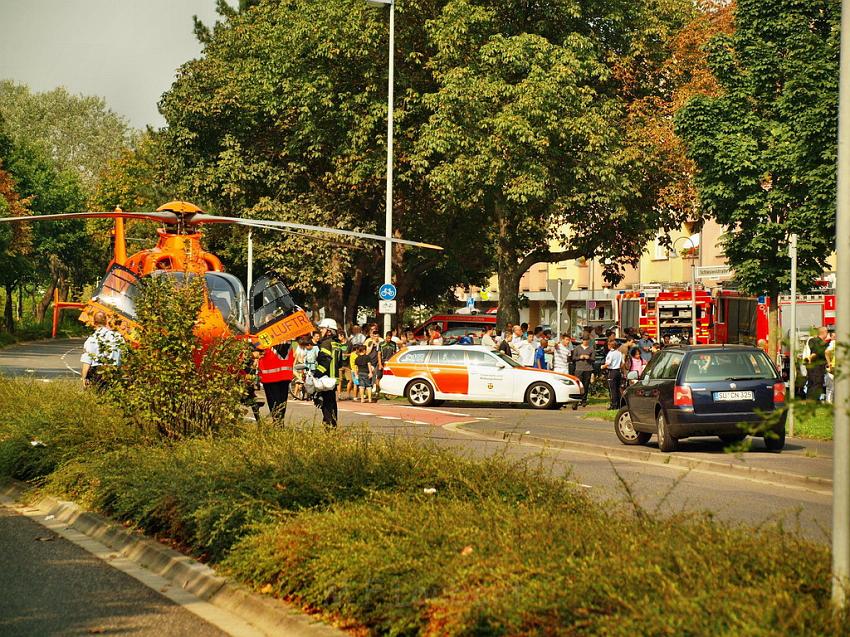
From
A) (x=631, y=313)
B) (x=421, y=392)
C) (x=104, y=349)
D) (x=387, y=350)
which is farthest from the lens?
(x=631, y=313)

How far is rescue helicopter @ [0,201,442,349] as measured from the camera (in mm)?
15195

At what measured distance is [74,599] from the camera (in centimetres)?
830

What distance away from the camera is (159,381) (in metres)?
13.1

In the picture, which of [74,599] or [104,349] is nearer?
[74,599]

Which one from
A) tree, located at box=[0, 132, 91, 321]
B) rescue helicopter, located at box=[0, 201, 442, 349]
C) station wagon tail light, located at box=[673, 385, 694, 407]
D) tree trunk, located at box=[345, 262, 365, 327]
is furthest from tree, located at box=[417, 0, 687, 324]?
tree, located at box=[0, 132, 91, 321]

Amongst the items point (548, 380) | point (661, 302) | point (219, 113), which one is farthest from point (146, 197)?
point (548, 380)

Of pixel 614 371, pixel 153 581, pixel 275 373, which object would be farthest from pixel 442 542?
pixel 614 371

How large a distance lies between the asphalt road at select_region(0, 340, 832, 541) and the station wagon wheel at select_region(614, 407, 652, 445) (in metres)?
0.20

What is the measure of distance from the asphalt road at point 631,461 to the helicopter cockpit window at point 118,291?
265 cm

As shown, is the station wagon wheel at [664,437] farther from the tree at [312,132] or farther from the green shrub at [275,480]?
the tree at [312,132]

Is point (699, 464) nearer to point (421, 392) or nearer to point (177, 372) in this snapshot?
point (177, 372)

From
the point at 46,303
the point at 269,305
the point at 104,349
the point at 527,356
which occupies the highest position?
the point at 46,303

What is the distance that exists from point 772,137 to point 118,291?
1721 cm

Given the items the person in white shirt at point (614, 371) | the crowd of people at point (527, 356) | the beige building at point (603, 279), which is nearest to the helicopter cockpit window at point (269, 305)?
the crowd of people at point (527, 356)
